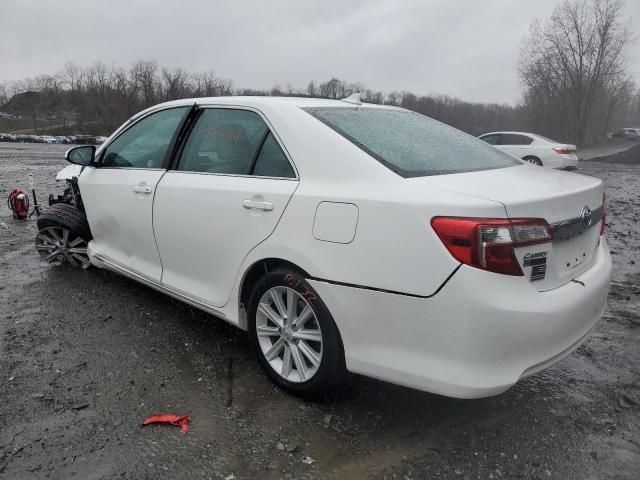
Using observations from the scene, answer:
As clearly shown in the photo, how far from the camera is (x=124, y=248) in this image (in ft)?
13.2

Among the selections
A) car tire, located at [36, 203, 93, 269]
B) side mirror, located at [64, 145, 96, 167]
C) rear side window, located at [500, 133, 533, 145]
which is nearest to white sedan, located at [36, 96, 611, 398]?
side mirror, located at [64, 145, 96, 167]

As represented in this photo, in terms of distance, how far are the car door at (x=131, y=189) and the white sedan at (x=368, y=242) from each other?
0.03 metres

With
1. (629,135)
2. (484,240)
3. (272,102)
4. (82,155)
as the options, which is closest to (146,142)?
(82,155)

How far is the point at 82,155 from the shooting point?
4.42 meters

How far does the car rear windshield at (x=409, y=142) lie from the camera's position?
261 centimetres

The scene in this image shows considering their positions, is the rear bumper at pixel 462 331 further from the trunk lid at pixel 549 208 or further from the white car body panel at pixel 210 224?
the white car body panel at pixel 210 224

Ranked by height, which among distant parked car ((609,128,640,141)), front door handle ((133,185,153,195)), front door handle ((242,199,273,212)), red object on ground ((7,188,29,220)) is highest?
front door handle ((242,199,273,212))

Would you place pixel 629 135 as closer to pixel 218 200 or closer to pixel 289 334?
pixel 218 200

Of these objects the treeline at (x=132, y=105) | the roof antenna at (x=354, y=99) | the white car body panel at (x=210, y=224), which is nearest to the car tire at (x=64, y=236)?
the white car body panel at (x=210, y=224)

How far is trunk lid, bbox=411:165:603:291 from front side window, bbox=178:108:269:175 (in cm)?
113

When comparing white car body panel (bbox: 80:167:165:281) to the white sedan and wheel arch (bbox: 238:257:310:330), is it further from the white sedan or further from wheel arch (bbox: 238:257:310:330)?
wheel arch (bbox: 238:257:310:330)

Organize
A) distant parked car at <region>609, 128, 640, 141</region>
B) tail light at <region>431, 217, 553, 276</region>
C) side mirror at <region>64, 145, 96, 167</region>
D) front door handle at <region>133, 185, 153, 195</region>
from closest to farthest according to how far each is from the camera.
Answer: tail light at <region>431, 217, 553, 276</region> → front door handle at <region>133, 185, 153, 195</region> → side mirror at <region>64, 145, 96, 167</region> → distant parked car at <region>609, 128, 640, 141</region>

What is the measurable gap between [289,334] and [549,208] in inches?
57.6

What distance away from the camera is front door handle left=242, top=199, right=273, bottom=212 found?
2.74 m
